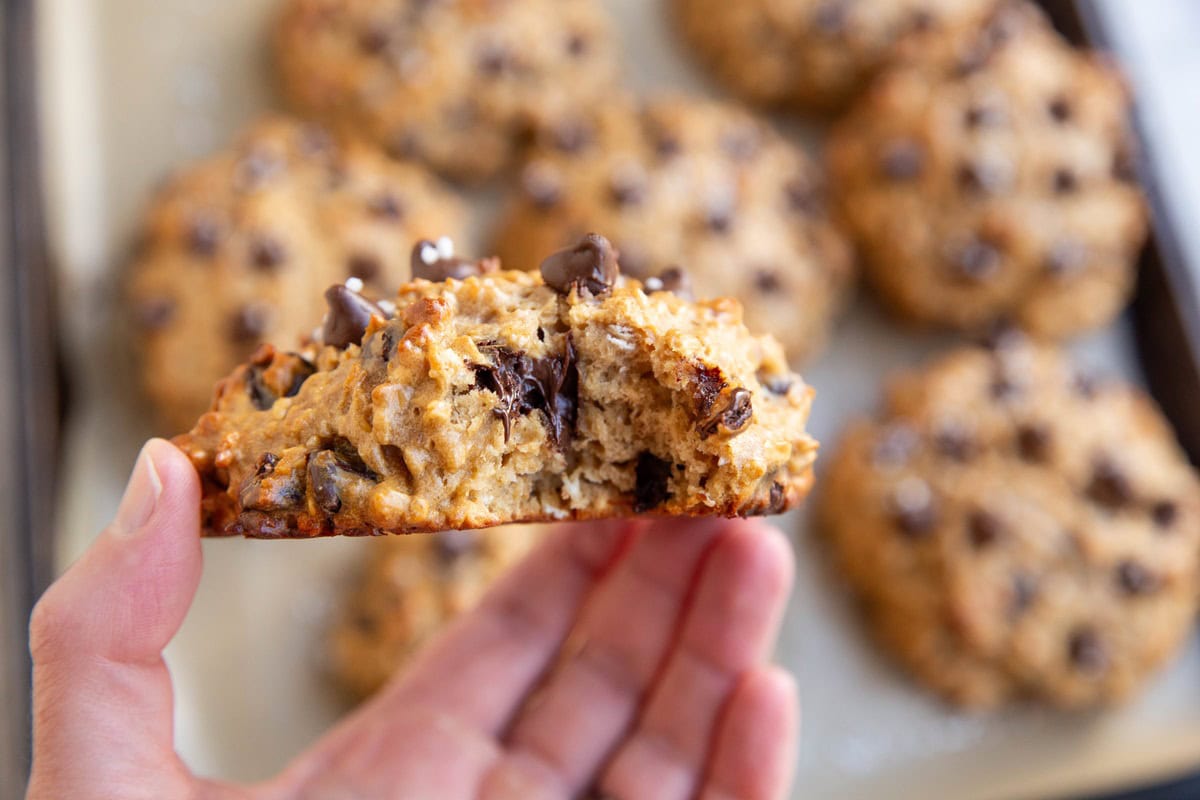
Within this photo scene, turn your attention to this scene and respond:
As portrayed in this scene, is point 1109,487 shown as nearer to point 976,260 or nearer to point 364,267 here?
point 976,260

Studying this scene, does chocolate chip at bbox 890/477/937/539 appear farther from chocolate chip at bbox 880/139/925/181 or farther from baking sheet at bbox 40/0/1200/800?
chocolate chip at bbox 880/139/925/181

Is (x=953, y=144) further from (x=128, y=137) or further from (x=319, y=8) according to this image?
(x=128, y=137)

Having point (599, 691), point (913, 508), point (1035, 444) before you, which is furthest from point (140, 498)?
point (1035, 444)

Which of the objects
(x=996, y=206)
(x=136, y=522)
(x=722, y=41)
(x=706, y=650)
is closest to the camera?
(x=136, y=522)

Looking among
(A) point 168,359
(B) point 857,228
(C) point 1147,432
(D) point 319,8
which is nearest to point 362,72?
(D) point 319,8

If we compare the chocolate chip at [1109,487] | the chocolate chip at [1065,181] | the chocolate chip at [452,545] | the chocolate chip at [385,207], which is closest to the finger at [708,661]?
the chocolate chip at [452,545]
